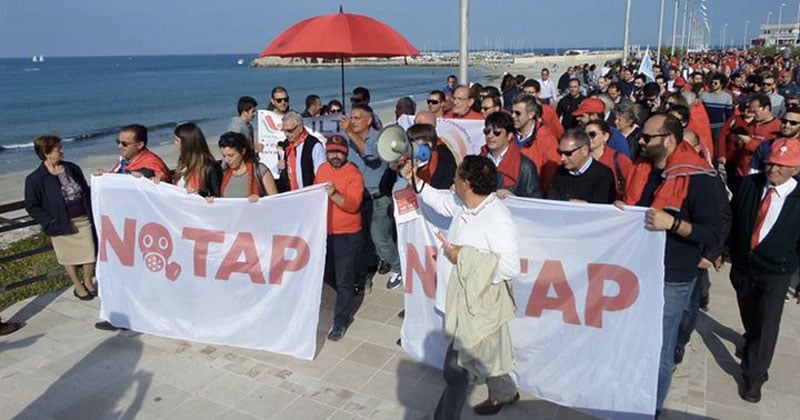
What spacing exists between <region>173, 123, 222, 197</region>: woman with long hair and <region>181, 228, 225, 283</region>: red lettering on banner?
0.32 meters

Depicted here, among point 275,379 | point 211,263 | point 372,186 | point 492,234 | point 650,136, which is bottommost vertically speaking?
point 275,379

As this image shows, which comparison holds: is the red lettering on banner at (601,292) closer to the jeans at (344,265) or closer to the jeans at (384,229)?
the jeans at (344,265)

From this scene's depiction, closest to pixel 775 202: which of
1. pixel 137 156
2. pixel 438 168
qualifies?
pixel 438 168

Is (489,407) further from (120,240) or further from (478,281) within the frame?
(120,240)

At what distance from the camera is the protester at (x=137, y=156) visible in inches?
199

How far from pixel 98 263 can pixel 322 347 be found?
7.23 ft

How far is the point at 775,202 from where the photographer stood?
3596 mm

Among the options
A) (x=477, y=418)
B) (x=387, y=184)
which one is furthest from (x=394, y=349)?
(x=387, y=184)

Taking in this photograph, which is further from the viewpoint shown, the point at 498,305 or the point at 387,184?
the point at 387,184

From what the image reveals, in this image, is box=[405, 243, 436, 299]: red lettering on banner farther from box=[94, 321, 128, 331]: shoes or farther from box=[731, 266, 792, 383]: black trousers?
box=[94, 321, 128, 331]: shoes

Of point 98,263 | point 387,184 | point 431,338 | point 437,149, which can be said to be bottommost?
point 431,338

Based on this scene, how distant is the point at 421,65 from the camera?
13725 centimetres

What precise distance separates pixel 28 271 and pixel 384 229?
4.96 m

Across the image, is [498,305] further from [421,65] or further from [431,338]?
[421,65]
